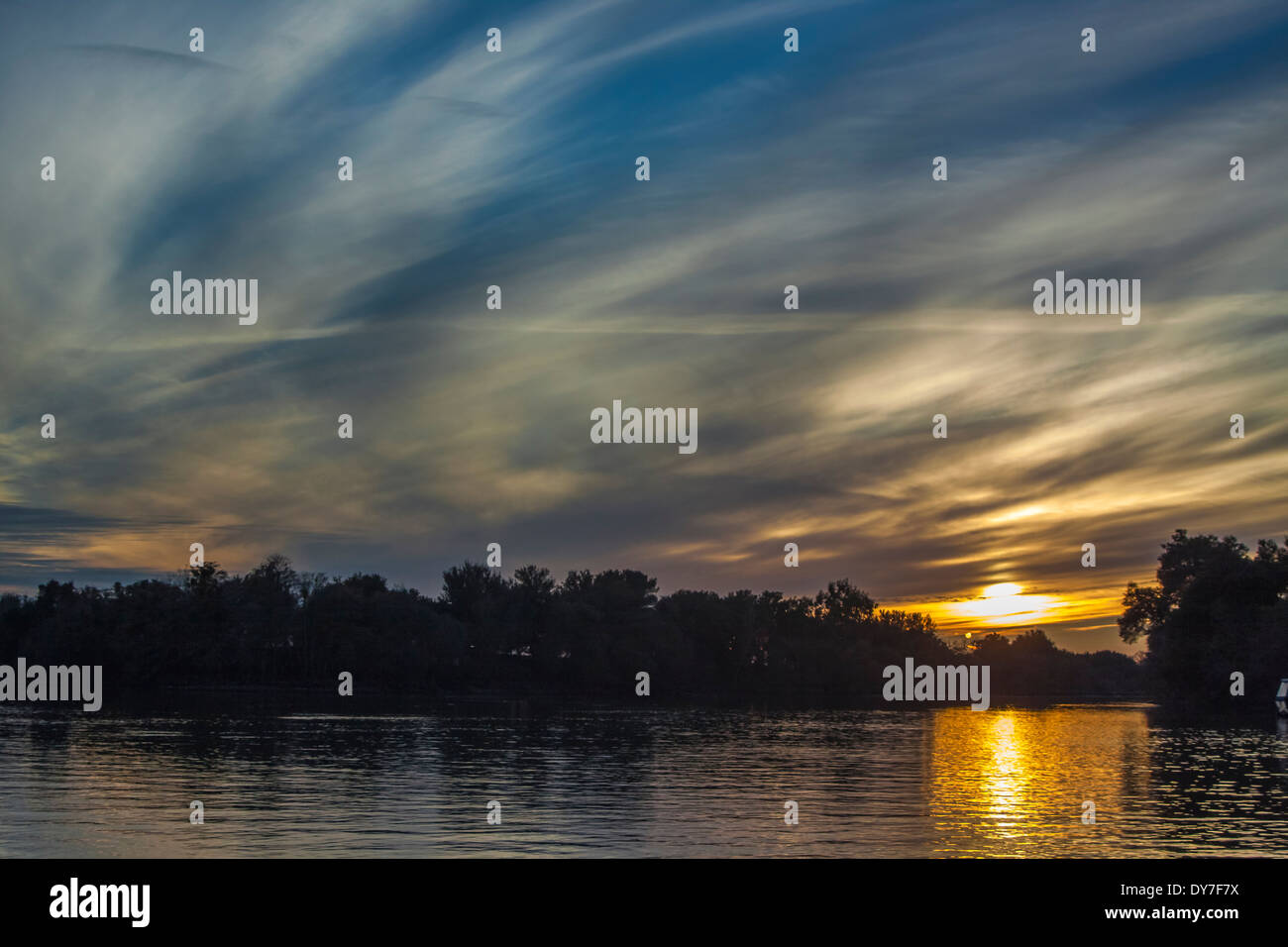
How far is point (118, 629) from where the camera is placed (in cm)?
16838

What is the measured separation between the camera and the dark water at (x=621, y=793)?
27.5 meters

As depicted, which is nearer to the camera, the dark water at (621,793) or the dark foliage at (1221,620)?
the dark water at (621,793)

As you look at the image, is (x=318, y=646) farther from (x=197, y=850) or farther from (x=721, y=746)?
(x=197, y=850)

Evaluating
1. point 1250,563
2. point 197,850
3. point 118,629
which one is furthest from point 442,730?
point 118,629

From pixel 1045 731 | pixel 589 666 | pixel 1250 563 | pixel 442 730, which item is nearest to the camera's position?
pixel 442 730

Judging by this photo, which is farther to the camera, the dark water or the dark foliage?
the dark foliage

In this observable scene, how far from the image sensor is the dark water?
90.1ft

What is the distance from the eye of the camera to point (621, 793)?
38500 millimetres

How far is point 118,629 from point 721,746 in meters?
134

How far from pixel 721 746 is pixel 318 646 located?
122 meters

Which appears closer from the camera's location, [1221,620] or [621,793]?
[621,793]
